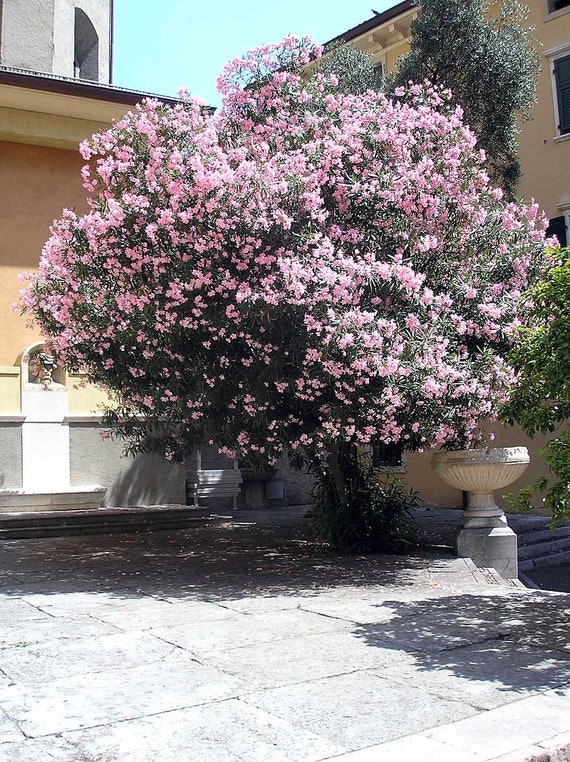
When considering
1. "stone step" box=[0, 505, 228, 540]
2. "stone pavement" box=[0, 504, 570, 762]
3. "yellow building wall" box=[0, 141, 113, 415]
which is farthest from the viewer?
"yellow building wall" box=[0, 141, 113, 415]

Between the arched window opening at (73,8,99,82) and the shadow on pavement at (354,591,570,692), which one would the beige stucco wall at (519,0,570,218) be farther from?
the arched window opening at (73,8,99,82)

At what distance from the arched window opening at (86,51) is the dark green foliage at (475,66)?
11.4m

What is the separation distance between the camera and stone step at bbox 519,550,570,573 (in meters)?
11.7

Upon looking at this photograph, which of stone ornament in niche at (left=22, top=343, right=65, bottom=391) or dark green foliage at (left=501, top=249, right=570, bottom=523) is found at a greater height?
stone ornament in niche at (left=22, top=343, right=65, bottom=391)

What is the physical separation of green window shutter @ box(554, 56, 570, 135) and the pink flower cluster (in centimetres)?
753

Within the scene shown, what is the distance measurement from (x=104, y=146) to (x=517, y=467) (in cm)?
606

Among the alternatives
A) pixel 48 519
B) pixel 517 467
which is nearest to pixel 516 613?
pixel 517 467

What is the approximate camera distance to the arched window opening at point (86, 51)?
73.8 ft

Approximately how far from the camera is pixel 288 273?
Result: 7.80m

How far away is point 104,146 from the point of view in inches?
367

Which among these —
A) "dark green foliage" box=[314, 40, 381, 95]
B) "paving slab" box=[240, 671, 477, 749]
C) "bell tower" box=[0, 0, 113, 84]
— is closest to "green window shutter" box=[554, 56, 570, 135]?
"dark green foliage" box=[314, 40, 381, 95]

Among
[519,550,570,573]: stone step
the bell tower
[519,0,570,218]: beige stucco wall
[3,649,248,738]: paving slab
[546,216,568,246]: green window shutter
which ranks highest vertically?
the bell tower

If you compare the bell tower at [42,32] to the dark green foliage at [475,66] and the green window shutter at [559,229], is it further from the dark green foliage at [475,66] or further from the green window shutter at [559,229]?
the green window shutter at [559,229]

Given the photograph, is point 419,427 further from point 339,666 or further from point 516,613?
point 339,666
